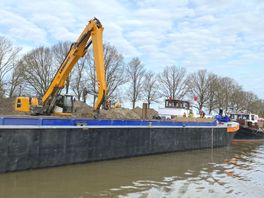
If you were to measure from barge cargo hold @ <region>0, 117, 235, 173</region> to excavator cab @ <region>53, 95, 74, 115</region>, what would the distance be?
11.1 feet

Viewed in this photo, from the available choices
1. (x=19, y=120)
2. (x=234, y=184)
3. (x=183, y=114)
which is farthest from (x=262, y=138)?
(x=19, y=120)

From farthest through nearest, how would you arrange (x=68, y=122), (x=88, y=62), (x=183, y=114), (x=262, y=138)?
(x=88, y=62) → (x=262, y=138) → (x=183, y=114) → (x=68, y=122)

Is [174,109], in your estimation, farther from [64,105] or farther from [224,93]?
[224,93]

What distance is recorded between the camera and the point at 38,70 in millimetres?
50688

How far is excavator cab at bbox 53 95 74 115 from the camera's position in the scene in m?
19.5

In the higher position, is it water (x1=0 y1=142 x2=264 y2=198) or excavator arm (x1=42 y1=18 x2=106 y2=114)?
excavator arm (x1=42 y1=18 x2=106 y2=114)

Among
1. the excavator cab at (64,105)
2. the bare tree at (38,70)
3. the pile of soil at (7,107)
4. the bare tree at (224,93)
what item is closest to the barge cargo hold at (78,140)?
the excavator cab at (64,105)

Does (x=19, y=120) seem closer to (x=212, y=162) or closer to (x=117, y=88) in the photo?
(x=212, y=162)

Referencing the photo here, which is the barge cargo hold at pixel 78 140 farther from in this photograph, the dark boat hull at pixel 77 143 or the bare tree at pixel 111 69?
the bare tree at pixel 111 69

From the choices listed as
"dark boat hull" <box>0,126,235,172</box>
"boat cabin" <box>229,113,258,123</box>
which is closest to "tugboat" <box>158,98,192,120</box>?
"dark boat hull" <box>0,126,235,172</box>

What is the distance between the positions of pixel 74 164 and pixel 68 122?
6.33ft

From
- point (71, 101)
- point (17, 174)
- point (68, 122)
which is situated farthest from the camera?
point (71, 101)

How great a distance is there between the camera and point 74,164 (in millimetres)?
15570

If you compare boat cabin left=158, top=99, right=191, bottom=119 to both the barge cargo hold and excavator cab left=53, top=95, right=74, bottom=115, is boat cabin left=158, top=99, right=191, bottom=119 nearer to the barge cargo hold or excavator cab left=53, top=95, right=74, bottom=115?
the barge cargo hold
